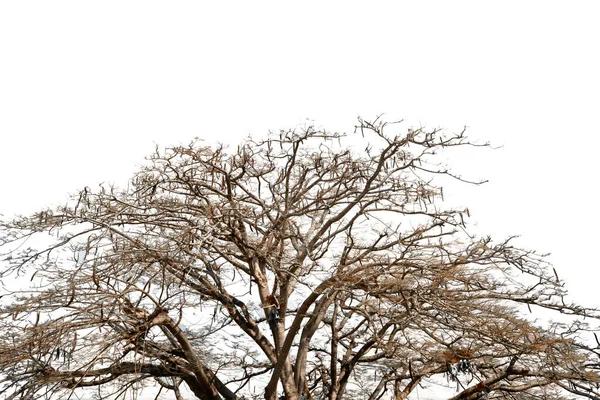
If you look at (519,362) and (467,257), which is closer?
(467,257)

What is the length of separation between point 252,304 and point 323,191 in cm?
166

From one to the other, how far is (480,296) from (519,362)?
1.00m

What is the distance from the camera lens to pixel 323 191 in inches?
314

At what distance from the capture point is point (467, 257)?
6242 millimetres

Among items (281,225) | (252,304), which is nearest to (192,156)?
(281,225)

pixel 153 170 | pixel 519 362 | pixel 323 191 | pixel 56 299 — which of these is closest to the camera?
pixel 56 299

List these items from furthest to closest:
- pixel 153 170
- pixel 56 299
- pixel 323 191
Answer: pixel 323 191
pixel 153 170
pixel 56 299

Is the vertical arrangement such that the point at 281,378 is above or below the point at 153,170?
below

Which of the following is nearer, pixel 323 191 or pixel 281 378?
pixel 281 378

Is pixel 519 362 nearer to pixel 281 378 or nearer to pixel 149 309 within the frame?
pixel 281 378

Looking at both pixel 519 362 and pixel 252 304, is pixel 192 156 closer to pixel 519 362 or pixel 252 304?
pixel 252 304

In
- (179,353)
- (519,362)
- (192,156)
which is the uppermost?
(192,156)

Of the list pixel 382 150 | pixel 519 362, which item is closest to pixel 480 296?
pixel 519 362

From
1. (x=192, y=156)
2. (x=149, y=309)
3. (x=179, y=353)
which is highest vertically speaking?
(x=192, y=156)
